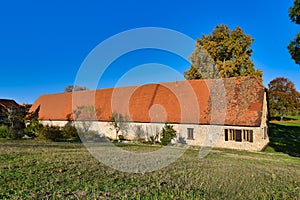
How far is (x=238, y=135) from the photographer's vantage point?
2170 centimetres

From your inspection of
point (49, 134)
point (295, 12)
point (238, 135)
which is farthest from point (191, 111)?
point (49, 134)

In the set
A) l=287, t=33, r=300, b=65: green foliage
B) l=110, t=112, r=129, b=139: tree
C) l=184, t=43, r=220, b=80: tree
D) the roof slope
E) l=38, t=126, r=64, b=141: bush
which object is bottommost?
l=38, t=126, r=64, b=141: bush

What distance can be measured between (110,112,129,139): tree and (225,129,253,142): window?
11.1 m

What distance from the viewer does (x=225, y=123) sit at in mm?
22125

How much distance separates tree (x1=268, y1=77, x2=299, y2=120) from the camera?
5419 centimetres

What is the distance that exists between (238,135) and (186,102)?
275 inches

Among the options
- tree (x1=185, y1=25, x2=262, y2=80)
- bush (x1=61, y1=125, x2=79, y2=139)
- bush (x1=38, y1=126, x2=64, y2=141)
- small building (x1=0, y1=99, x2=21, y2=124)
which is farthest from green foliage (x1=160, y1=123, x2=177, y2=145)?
small building (x1=0, y1=99, x2=21, y2=124)

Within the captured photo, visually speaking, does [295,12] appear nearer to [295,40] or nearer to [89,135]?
[295,40]

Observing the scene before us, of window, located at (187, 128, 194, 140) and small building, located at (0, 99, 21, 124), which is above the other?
small building, located at (0, 99, 21, 124)

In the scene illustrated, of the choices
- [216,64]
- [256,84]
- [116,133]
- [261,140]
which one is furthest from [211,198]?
[216,64]

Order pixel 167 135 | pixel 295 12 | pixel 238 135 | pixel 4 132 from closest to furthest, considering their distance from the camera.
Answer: pixel 295 12 → pixel 238 135 → pixel 167 135 → pixel 4 132

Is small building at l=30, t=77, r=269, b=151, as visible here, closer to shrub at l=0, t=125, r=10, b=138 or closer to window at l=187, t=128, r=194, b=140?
window at l=187, t=128, r=194, b=140

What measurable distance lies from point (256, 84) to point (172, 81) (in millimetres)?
10196

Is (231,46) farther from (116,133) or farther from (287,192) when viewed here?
(287,192)
